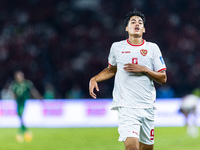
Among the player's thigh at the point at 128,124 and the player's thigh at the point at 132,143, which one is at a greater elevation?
the player's thigh at the point at 128,124

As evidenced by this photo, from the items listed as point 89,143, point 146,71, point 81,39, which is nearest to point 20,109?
point 89,143

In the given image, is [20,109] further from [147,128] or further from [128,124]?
[128,124]

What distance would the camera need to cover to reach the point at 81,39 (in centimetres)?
2938

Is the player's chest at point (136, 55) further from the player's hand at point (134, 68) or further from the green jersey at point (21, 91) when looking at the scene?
the green jersey at point (21, 91)

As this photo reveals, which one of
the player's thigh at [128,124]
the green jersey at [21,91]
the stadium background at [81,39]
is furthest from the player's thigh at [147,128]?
the stadium background at [81,39]

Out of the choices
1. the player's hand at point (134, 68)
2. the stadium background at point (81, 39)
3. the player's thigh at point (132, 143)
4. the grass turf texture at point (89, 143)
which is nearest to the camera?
the player's thigh at point (132, 143)

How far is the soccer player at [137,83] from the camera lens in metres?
5.98

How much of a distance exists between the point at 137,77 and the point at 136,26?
63 centimetres

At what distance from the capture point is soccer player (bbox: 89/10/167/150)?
19.6 feet

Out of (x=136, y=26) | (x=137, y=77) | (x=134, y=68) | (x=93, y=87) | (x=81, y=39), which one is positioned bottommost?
(x=81, y=39)

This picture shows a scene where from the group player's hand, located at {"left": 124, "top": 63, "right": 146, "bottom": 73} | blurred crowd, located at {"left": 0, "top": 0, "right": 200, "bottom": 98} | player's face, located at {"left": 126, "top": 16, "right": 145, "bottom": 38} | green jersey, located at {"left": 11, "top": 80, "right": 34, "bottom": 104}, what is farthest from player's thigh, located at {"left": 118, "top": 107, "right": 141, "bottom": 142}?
blurred crowd, located at {"left": 0, "top": 0, "right": 200, "bottom": 98}

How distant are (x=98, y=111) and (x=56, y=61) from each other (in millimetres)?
9724

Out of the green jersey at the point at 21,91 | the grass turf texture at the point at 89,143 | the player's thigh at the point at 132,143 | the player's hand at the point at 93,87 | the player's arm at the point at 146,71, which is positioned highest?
the player's arm at the point at 146,71

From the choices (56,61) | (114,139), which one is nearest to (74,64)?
(56,61)
